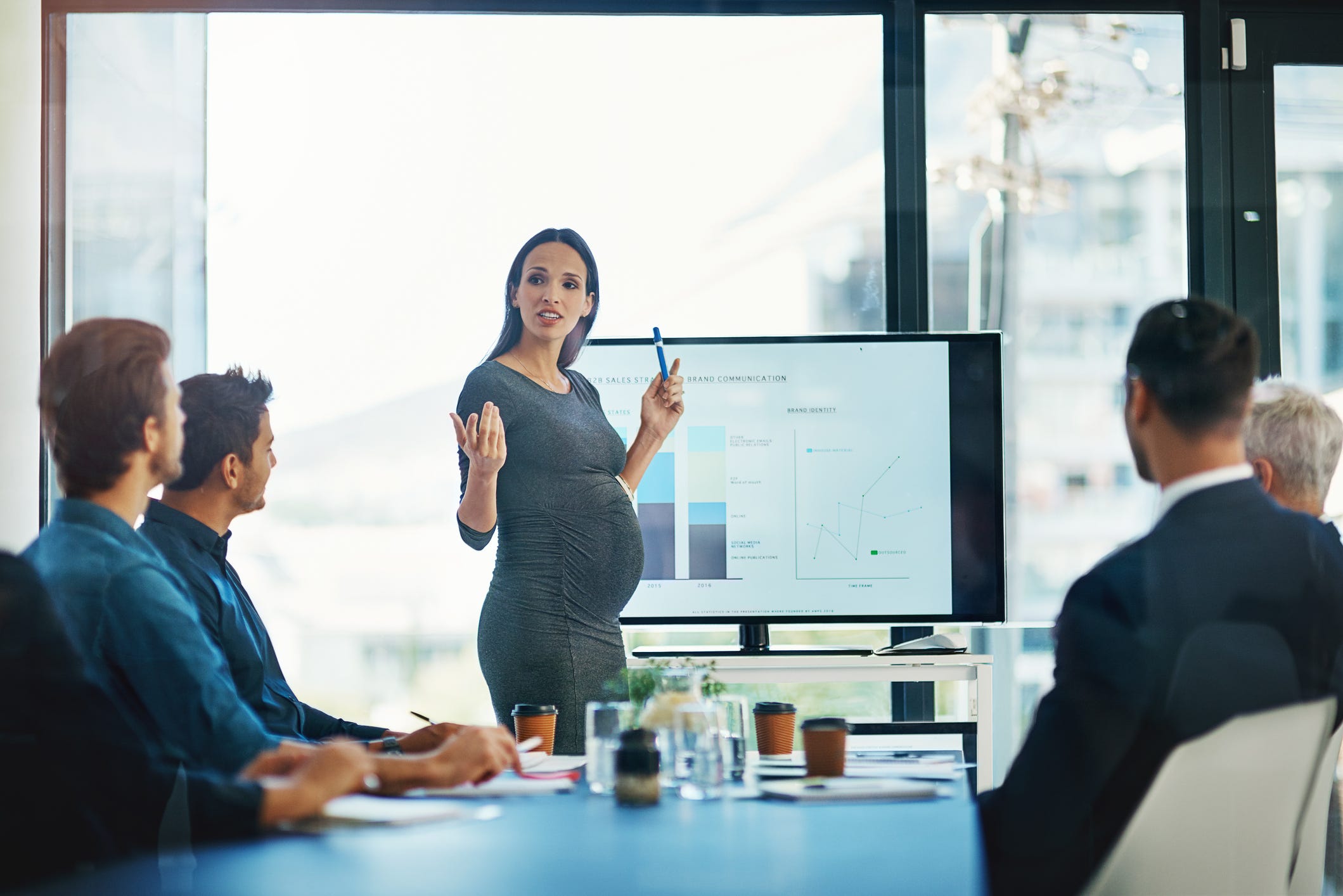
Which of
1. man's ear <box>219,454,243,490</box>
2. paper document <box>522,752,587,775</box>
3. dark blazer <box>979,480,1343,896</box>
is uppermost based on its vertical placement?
man's ear <box>219,454,243,490</box>

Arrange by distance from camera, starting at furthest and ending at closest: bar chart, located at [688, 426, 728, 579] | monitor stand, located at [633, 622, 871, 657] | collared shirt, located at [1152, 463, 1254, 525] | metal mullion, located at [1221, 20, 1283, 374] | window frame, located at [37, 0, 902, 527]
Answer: metal mullion, located at [1221, 20, 1283, 374] → window frame, located at [37, 0, 902, 527] → bar chart, located at [688, 426, 728, 579] → monitor stand, located at [633, 622, 871, 657] → collared shirt, located at [1152, 463, 1254, 525]

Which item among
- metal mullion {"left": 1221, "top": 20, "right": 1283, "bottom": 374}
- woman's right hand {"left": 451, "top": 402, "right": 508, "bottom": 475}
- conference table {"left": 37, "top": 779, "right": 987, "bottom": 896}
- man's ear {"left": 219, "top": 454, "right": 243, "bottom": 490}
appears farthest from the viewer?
metal mullion {"left": 1221, "top": 20, "right": 1283, "bottom": 374}

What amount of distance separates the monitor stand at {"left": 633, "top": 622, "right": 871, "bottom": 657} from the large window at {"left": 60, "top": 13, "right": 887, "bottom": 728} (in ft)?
1.66

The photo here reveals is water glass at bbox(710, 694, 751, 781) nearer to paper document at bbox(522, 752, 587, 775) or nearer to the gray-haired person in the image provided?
paper document at bbox(522, 752, 587, 775)

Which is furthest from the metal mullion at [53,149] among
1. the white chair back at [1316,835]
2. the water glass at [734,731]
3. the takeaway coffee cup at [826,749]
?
the white chair back at [1316,835]

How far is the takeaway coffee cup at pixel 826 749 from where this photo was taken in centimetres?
175

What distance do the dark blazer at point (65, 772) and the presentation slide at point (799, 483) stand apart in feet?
5.81

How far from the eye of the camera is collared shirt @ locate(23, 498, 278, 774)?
1.65 meters

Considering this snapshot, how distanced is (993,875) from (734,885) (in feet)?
0.96

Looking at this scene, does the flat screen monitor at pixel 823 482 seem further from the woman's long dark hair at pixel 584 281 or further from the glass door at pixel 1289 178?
the glass door at pixel 1289 178

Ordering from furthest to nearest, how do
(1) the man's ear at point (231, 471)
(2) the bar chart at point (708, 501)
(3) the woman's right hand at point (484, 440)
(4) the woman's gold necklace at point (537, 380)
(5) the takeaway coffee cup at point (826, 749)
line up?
1. (2) the bar chart at point (708, 501)
2. (4) the woman's gold necklace at point (537, 380)
3. (3) the woman's right hand at point (484, 440)
4. (1) the man's ear at point (231, 471)
5. (5) the takeaway coffee cup at point (826, 749)

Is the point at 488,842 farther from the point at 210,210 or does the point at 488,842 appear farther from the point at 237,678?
the point at 210,210

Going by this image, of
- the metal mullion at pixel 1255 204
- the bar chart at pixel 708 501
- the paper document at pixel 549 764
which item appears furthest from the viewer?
the metal mullion at pixel 1255 204

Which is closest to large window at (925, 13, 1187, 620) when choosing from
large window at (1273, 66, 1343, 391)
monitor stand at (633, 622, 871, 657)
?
large window at (1273, 66, 1343, 391)
